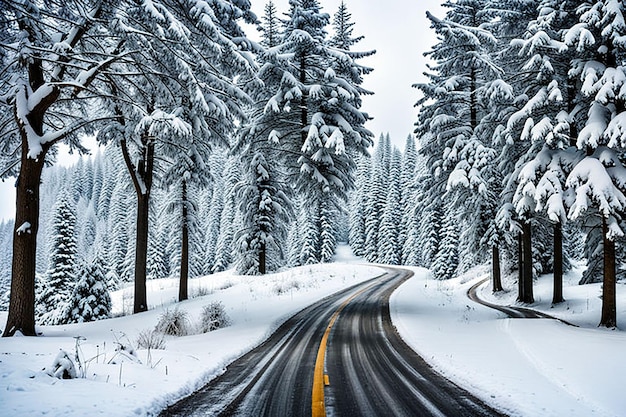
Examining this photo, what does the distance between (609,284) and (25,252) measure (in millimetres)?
17781

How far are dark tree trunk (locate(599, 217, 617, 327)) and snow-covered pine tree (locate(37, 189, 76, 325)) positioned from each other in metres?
32.7

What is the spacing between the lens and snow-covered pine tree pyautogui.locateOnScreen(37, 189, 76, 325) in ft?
94.5

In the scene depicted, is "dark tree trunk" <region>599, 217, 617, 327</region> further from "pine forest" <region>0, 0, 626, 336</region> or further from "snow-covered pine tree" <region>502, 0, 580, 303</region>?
"snow-covered pine tree" <region>502, 0, 580, 303</region>

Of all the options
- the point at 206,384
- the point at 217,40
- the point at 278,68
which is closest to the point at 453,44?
the point at 278,68

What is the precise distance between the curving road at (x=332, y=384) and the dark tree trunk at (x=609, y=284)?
7932 mm

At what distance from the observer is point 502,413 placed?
4.69 metres

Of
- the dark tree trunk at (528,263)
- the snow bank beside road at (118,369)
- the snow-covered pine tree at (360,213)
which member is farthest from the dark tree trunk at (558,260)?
the snow-covered pine tree at (360,213)

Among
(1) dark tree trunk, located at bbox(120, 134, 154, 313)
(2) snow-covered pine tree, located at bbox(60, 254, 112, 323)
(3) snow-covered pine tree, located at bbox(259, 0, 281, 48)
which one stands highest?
(3) snow-covered pine tree, located at bbox(259, 0, 281, 48)

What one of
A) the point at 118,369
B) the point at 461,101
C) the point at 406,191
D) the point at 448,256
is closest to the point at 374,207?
the point at 406,191

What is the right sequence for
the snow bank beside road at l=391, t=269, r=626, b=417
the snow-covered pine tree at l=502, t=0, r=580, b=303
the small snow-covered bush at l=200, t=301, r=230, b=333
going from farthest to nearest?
the snow-covered pine tree at l=502, t=0, r=580, b=303, the small snow-covered bush at l=200, t=301, r=230, b=333, the snow bank beside road at l=391, t=269, r=626, b=417

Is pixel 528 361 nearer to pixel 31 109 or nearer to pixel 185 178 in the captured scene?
pixel 31 109

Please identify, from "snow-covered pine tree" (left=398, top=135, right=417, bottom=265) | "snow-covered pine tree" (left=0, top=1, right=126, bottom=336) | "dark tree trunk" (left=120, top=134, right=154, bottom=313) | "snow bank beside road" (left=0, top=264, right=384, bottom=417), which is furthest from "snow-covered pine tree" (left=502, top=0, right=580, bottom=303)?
"snow-covered pine tree" (left=398, top=135, right=417, bottom=265)

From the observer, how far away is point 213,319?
1240 cm

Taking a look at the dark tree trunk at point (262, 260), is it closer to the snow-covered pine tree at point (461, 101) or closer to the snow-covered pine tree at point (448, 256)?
the snow-covered pine tree at point (461, 101)
